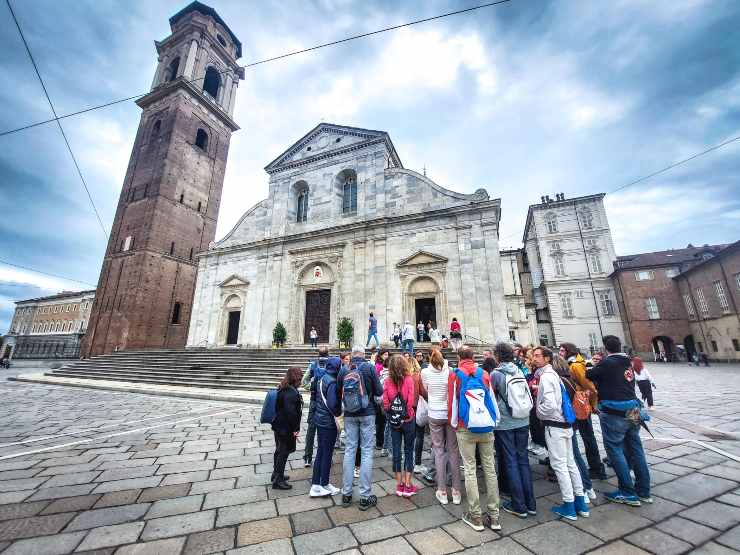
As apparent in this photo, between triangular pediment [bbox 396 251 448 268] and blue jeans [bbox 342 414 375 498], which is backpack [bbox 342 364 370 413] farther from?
triangular pediment [bbox 396 251 448 268]

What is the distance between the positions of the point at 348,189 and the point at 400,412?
18.7 m

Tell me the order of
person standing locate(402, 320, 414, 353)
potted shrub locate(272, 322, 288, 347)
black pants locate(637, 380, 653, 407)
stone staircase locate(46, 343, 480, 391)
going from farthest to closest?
1. potted shrub locate(272, 322, 288, 347)
2. person standing locate(402, 320, 414, 353)
3. stone staircase locate(46, 343, 480, 391)
4. black pants locate(637, 380, 653, 407)

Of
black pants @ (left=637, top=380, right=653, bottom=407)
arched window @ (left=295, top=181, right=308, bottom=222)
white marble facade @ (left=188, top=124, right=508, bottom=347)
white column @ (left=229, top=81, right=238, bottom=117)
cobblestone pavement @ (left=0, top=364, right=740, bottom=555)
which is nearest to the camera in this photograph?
cobblestone pavement @ (left=0, top=364, right=740, bottom=555)

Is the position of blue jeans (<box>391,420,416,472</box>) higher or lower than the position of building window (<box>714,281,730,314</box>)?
lower

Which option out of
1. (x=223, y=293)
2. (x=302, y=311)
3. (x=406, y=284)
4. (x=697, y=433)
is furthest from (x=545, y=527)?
(x=223, y=293)

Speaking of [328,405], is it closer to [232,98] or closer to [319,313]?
[319,313]

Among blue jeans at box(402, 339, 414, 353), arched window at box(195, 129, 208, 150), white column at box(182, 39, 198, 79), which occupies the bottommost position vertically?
blue jeans at box(402, 339, 414, 353)

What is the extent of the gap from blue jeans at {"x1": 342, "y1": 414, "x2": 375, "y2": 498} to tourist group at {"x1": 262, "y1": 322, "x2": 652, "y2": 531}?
11 millimetres

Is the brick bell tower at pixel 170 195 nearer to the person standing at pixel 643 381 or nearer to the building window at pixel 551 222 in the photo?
the person standing at pixel 643 381

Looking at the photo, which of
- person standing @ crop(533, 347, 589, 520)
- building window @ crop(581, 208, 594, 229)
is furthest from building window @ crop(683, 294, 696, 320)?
person standing @ crop(533, 347, 589, 520)

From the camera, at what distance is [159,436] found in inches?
222

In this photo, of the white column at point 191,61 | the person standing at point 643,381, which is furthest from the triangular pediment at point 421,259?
the white column at point 191,61

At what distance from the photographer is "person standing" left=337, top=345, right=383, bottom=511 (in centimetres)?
331

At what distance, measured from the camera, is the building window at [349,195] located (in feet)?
65.8
